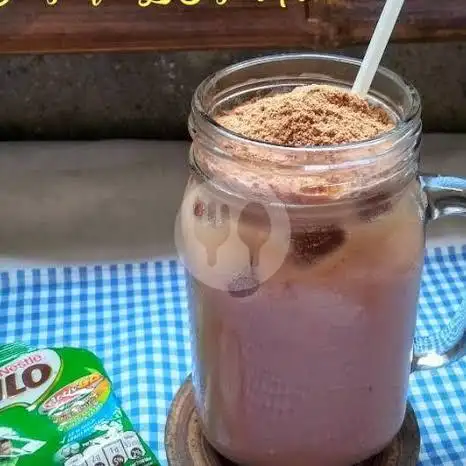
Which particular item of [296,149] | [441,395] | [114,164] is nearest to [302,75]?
[296,149]

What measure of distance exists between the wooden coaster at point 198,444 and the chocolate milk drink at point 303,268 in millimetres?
17

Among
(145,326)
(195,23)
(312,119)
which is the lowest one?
(145,326)

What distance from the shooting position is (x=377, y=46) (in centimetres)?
48

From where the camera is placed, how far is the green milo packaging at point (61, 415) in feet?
1.88

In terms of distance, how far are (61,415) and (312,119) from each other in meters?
0.28

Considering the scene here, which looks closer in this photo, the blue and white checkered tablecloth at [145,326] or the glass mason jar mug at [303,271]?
the glass mason jar mug at [303,271]

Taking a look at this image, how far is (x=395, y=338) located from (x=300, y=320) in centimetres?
7

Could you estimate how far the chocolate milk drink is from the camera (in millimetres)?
451

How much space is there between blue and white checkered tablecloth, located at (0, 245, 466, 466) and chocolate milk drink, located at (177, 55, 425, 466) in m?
0.10

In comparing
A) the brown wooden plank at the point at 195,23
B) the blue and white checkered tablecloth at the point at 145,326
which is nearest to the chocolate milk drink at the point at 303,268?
the blue and white checkered tablecloth at the point at 145,326

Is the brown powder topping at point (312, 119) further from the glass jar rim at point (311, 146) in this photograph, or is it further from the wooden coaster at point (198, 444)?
the wooden coaster at point (198, 444)

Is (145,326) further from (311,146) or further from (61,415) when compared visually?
(311,146)

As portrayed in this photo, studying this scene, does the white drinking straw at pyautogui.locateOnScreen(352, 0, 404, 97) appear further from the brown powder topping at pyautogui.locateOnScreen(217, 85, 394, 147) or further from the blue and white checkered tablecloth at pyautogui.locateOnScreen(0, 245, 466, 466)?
the blue and white checkered tablecloth at pyautogui.locateOnScreen(0, 245, 466, 466)

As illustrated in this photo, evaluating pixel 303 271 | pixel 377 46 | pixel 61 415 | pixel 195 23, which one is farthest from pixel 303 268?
pixel 195 23
